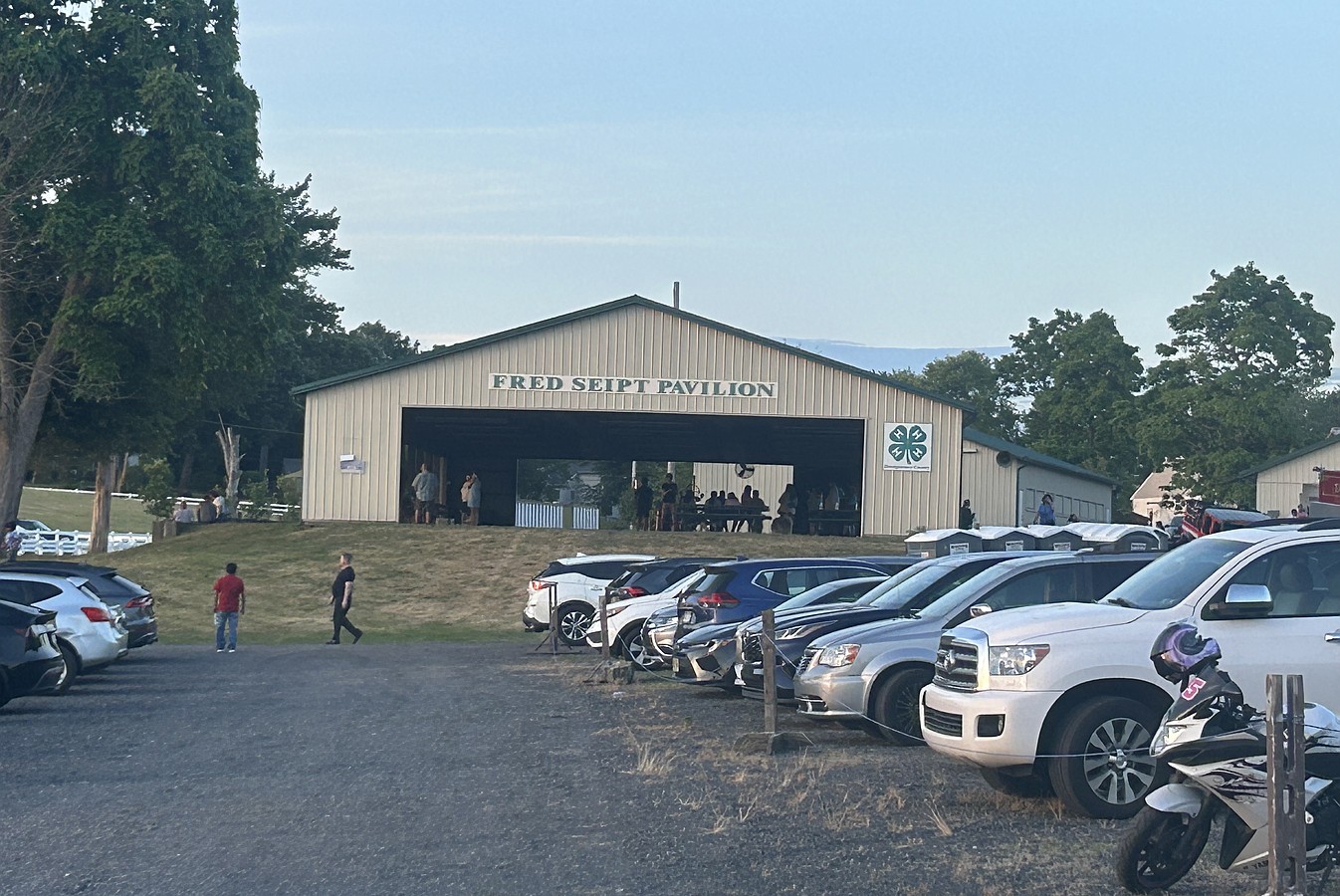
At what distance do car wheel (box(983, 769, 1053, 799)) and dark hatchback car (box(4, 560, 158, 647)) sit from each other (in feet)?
49.5

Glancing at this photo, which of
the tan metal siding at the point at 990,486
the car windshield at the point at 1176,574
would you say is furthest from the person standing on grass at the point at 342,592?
the tan metal siding at the point at 990,486

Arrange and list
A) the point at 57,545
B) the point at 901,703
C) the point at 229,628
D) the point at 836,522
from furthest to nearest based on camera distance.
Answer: the point at 57,545
the point at 836,522
the point at 229,628
the point at 901,703

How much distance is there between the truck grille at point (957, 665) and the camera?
9.79 meters

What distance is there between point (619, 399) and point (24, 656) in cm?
2718

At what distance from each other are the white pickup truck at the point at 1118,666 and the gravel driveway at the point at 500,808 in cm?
41

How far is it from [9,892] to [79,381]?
102ft

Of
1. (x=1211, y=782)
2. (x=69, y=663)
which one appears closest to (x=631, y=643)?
(x=69, y=663)

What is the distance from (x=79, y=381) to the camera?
121 feet

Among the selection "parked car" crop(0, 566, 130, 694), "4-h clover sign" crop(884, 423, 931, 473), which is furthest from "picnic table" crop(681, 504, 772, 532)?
"parked car" crop(0, 566, 130, 694)

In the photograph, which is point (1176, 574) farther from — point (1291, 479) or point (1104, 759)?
point (1291, 479)

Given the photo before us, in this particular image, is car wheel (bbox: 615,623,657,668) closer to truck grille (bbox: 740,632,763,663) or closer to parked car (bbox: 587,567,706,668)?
parked car (bbox: 587,567,706,668)

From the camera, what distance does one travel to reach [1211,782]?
23.6 ft

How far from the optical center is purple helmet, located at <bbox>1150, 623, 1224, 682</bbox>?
296 inches

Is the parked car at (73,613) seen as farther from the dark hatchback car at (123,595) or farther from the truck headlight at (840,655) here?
the truck headlight at (840,655)
